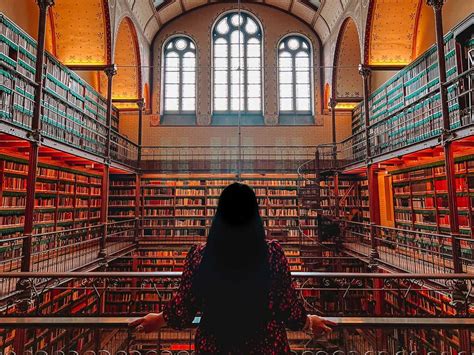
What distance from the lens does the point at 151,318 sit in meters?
1.19

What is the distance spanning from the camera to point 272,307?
3.58 ft

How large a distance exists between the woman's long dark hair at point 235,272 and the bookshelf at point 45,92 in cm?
461

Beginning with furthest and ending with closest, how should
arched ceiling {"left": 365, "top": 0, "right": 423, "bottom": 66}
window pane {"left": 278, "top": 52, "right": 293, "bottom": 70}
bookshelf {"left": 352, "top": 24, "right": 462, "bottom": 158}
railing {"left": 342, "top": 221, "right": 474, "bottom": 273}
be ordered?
1. window pane {"left": 278, "top": 52, "right": 293, "bottom": 70}
2. arched ceiling {"left": 365, "top": 0, "right": 423, "bottom": 66}
3. bookshelf {"left": 352, "top": 24, "right": 462, "bottom": 158}
4. railing {"left": 342, "top": 221, "right": 474, "bottom": 273}

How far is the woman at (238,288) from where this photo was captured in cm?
102

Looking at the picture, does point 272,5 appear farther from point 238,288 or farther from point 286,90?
point 238,288

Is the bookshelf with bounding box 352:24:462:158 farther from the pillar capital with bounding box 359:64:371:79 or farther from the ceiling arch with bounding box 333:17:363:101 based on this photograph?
the ceiling arch with bounding box 333:17:363:101

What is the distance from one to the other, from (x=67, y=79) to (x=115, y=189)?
3.74 m

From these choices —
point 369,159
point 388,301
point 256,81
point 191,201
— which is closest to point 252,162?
point 191,201

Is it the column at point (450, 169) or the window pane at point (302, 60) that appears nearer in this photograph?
the column at point (450, 169)

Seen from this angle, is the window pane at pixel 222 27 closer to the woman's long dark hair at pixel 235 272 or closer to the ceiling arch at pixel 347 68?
the ceiling arch at pixel 347 68

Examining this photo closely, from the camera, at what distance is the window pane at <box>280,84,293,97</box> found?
1287cm

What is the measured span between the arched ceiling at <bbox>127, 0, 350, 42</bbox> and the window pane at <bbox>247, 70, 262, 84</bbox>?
2.74 meters

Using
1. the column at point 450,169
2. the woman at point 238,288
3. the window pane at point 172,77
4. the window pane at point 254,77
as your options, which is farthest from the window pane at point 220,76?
the woman at point 238,288

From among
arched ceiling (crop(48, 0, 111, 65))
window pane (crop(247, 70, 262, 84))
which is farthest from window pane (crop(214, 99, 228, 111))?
arched ceiling (crop(48, 0, 111, 65))
